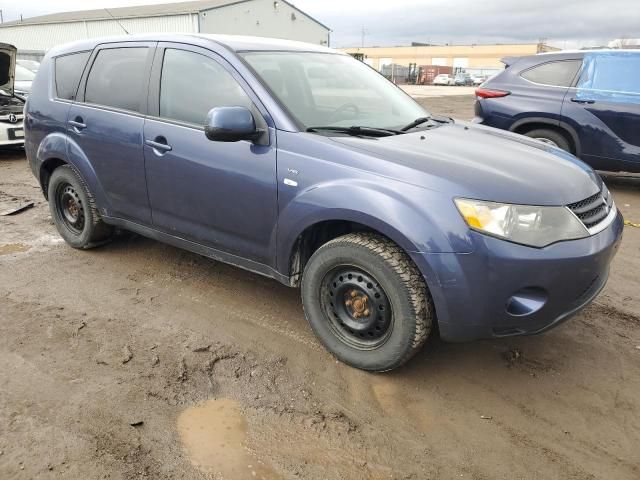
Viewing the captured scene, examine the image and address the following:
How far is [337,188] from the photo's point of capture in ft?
9.00

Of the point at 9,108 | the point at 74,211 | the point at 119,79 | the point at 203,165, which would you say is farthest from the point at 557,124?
the point at 9,108

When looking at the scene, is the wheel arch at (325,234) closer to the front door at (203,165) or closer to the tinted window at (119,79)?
the front door at (203,165)

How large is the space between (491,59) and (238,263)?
87.0 m

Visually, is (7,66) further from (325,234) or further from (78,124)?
(325,234)

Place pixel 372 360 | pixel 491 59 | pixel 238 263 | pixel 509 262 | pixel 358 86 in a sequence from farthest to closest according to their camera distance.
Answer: pixel 491 59 < pixel 358 86 < pixel 238 263 < pixel 372 360 < pixel 509 262

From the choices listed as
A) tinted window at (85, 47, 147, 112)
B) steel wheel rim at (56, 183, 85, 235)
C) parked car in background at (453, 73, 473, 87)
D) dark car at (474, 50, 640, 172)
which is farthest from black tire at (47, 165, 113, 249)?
parked car in background at (453, 73, 473, 87)

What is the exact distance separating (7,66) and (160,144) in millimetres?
6038

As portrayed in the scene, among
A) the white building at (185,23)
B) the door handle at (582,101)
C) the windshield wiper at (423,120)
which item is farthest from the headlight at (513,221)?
the white building at (185,23)

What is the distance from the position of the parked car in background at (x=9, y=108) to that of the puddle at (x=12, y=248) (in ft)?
14.3

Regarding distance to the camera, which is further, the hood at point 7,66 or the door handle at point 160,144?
the hood at point 7,66

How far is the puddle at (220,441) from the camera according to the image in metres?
2.20

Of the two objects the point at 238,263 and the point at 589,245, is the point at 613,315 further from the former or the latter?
the point at 238,263

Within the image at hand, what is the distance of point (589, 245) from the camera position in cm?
255

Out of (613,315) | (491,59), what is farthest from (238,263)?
(491,59)
